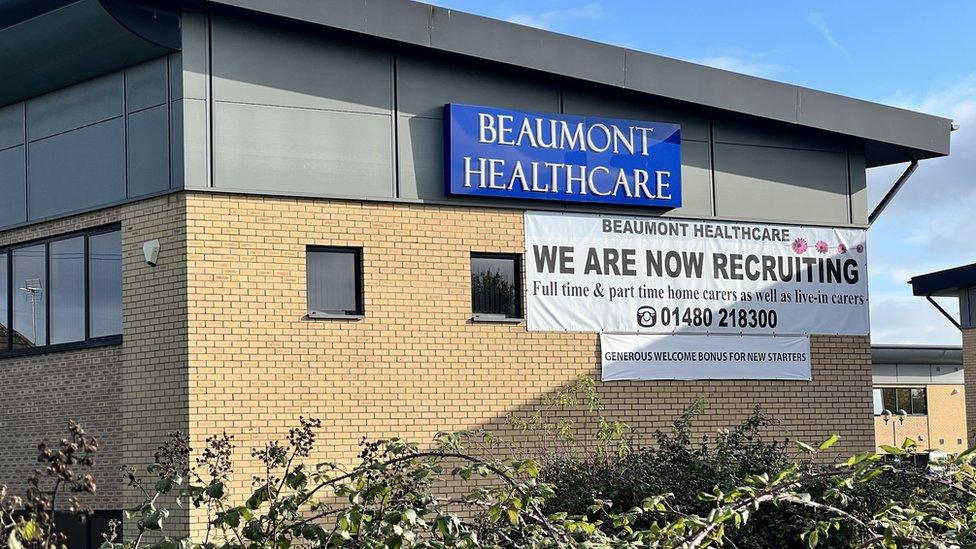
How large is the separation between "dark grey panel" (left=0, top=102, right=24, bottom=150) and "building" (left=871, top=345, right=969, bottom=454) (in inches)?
1633

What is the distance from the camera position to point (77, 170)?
1725 cm

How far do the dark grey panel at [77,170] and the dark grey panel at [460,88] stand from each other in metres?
3.64

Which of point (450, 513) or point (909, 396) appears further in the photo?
point (909, 396)

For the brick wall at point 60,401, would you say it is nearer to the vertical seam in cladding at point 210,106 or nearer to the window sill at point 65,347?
the window sill at point 65,347

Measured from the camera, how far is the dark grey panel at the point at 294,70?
51.6 ft

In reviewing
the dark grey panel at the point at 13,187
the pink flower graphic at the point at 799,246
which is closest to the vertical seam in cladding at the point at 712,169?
the pink flower graphic at the point at 799,246

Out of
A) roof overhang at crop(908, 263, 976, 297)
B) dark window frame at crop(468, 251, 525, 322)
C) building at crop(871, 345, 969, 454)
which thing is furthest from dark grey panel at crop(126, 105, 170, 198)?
building at crop(871, 345, 969, 454)

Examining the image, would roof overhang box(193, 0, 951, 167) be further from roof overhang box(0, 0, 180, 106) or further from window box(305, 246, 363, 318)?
window box(305, 246, 363, 318)

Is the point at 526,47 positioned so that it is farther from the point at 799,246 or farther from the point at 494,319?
the point at 799,246

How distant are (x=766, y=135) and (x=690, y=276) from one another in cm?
255

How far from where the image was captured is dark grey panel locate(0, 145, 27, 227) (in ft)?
59.5

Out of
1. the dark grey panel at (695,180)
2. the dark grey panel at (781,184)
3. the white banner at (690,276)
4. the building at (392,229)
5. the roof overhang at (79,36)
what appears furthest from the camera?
the dark grey panel at (781,184)

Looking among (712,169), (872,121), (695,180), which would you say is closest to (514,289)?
(695,180)

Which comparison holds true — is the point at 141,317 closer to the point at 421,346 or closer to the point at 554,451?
the point at 421,346
